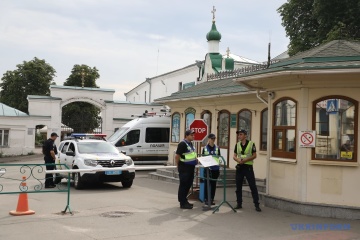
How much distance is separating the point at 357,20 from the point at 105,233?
73.4ft

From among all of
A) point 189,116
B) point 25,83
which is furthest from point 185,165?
point 25,83

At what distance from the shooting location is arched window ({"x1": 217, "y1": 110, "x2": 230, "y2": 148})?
16734 millimetres

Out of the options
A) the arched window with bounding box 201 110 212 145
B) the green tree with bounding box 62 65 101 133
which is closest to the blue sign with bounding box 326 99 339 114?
the arched window with bounding box 201 110 212 145

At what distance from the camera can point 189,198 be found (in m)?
11.9

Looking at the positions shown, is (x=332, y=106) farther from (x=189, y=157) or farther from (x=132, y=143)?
(x=132, y=143)

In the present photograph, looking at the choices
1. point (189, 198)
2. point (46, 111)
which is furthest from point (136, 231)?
point (46, 111)

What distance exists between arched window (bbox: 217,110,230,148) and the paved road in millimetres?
5041

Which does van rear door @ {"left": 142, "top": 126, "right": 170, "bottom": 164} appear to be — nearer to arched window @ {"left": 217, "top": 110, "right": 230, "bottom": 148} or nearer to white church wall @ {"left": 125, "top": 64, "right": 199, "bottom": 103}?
arched window @ {"left": 217, "top": 110, "right": 230, "bottom": 148}

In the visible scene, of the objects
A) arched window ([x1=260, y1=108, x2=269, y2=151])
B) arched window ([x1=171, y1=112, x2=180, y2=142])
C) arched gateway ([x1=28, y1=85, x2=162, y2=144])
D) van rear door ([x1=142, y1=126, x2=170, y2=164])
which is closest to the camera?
arched window ([x1=260, y1=108, x2=269, y2=151])

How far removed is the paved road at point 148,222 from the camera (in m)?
7.78

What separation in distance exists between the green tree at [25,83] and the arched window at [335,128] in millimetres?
44385

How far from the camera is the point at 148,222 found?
348 inches

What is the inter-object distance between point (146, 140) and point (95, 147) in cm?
671

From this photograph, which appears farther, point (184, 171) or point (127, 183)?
point (127, 183)
